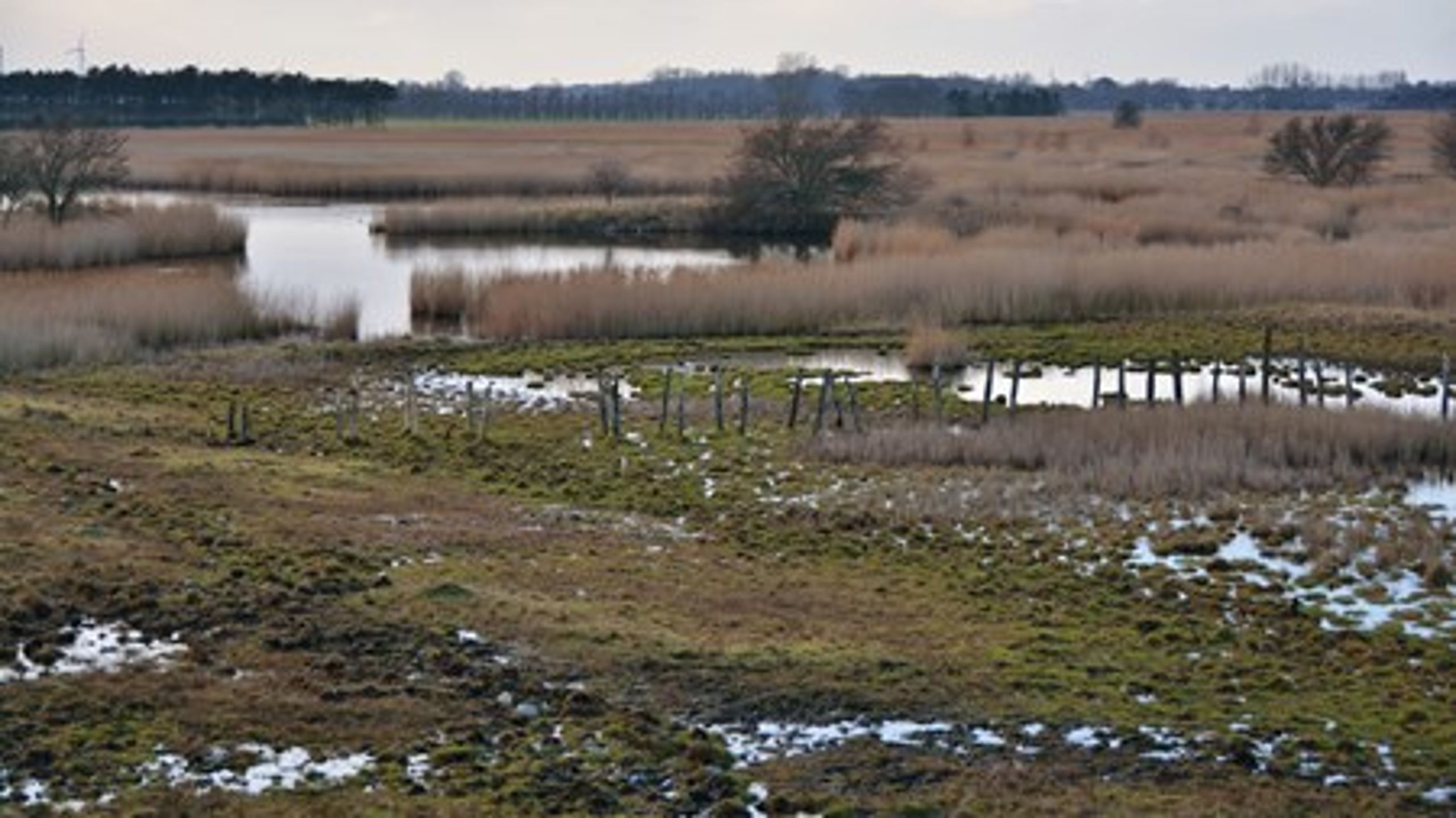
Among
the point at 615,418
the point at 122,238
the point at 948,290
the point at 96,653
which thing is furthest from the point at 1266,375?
the point at 122,238

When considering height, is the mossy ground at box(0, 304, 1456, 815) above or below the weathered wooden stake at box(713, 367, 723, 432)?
below

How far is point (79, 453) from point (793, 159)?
4061 cm

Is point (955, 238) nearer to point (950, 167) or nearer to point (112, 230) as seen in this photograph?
point (112, 230)

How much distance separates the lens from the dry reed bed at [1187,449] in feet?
65.9

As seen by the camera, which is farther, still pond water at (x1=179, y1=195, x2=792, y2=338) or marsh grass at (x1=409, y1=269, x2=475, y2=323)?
still pond water at (x1=179, y1=195, x2=792, y2=338)

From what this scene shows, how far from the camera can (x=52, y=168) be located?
5003 centimetres

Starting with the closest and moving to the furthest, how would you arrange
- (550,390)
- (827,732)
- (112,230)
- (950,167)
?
(827,732) → (550,390) → (112,230) → (950,167)

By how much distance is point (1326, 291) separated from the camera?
38.3 metres

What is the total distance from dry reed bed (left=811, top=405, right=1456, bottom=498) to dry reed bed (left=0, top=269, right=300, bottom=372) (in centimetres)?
1522

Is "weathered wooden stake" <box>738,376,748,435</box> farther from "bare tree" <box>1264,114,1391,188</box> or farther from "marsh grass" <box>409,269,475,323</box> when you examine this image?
"bare tree" <box>1264,114,1391,188</box>

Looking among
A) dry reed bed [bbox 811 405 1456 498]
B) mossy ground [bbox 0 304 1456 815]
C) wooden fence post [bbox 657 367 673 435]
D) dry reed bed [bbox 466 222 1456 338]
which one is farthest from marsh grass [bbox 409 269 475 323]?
dry reed bed [bbox 811 405 1456 498]

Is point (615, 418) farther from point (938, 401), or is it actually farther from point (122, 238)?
point (122, 238)

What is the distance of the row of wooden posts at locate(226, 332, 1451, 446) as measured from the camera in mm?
23812

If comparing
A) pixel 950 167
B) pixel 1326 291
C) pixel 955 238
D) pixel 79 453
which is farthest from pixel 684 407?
pixel 950 167
